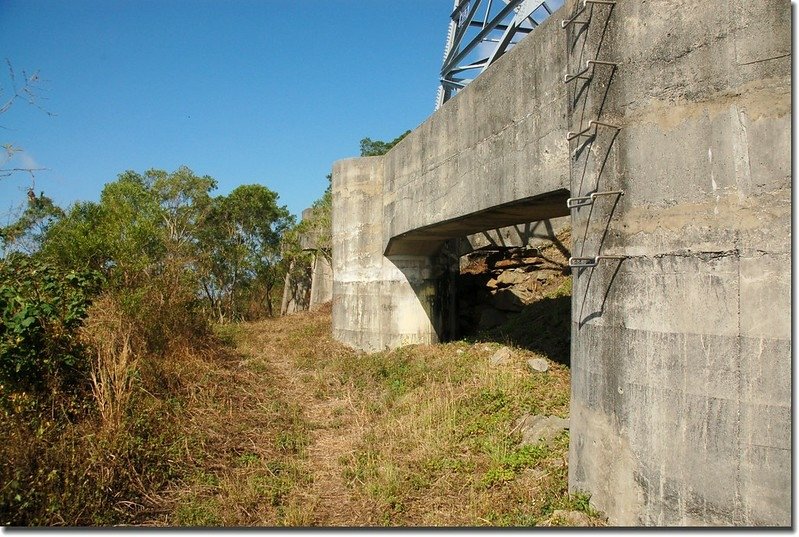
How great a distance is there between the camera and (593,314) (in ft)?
12.3

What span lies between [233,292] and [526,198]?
16196mm

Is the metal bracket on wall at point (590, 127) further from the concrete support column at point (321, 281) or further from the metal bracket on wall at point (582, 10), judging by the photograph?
the concrete support column at point (321, 281)

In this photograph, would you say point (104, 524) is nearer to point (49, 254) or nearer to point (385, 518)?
point (385, 518)

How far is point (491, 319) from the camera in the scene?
10.8m

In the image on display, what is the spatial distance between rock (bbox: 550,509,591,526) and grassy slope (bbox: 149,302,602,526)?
4cm

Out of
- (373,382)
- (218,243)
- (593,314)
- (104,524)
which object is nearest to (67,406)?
(104,524)

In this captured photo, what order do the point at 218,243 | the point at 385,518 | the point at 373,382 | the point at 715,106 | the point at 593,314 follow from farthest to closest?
the point at 218,243, the point at 373,382, the point at 385,518, the point at 593,314, the point at 715,106

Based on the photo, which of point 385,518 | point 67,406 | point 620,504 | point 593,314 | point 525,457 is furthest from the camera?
point 67,406

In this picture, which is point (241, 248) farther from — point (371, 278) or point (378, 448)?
point (378, 448)

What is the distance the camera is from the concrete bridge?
2.75 m

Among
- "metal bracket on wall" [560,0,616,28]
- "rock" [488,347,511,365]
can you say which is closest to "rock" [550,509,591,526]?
"rock" [488,347,511,365]

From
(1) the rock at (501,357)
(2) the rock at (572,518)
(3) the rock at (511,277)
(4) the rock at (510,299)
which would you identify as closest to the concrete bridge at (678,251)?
(2) the rock at (572,518)

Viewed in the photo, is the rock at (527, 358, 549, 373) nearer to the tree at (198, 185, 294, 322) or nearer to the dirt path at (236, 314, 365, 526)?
the dirt path at (236, 314, 365, 526)

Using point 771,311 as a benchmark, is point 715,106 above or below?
above
